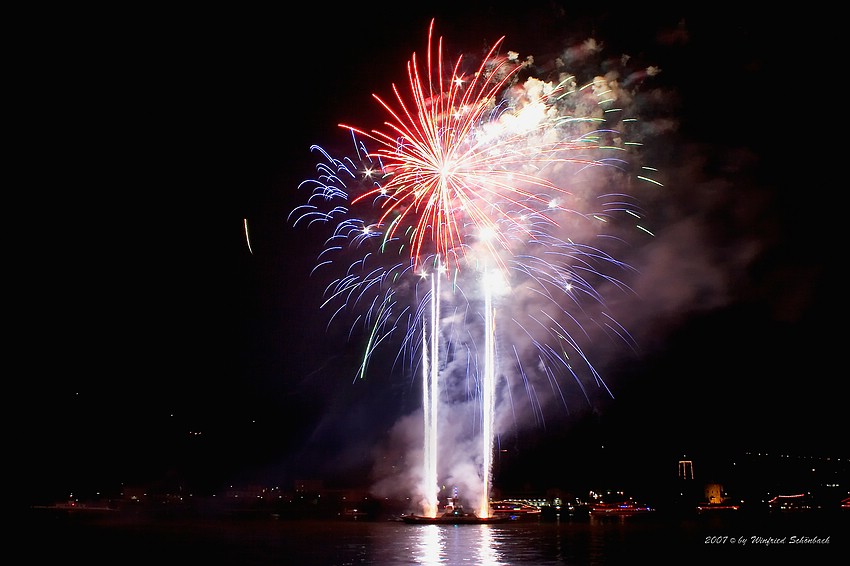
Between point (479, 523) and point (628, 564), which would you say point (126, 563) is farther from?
point (479, 523)

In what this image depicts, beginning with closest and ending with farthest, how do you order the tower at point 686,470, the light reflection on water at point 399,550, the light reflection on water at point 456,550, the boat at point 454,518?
1. the light reflection on water at point 456,550
2. the light reflection on water at point 399,550
3. the boat at point 454,518
4. the tower at point 686,470

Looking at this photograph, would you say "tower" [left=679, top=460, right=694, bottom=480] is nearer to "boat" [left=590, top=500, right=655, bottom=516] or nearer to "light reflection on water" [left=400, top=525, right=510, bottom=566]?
"boat" [left=590, top=500, right=655, bottom=516]

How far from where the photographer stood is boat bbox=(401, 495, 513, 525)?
156 feet

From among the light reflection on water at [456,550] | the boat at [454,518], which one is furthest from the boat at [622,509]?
the light reflection on water at [456,550]

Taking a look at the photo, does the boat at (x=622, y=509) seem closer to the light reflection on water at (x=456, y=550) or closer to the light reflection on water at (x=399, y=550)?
the light reflection on water at (x=399, y=550)

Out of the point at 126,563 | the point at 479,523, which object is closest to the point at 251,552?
the point at 126,563

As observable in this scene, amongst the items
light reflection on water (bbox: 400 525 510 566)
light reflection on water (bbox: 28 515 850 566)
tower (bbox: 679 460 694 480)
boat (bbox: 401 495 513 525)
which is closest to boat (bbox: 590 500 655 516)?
tower (bbox: 679 460 694 480)

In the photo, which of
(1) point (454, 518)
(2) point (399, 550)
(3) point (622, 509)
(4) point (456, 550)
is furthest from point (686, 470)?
(2) point (399, 550)

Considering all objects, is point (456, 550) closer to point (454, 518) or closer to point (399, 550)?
point (399, 550)

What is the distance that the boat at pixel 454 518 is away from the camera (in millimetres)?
47406

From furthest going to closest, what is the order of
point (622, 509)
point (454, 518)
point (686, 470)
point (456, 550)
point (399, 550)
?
point (686, 470)
point (622, 509)
point (454, 518)
point (399, 550)
point (456, 550)

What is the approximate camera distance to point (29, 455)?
7306 centimetres

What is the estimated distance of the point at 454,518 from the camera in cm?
4756

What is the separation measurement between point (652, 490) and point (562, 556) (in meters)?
84.1
